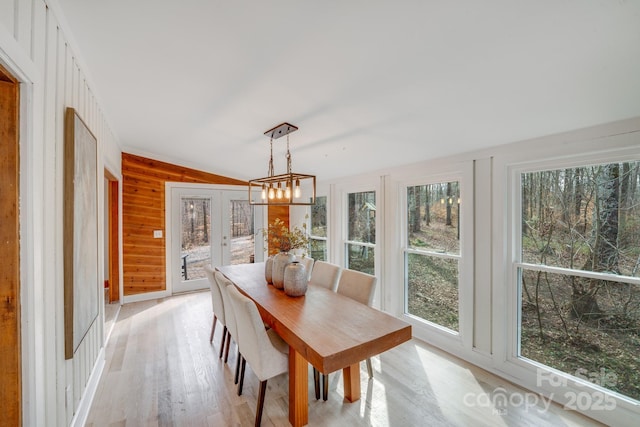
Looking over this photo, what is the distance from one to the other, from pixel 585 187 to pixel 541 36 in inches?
54.3

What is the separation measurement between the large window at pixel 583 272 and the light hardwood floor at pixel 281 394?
426 mm

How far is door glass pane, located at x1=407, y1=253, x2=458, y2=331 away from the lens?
9.70ft

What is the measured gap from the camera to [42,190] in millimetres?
1254

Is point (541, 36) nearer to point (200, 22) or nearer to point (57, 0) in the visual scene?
point (200, 22)

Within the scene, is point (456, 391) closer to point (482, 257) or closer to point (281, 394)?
point (482, 257)

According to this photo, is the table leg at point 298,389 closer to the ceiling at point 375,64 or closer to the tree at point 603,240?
the ceiling at point 375,64

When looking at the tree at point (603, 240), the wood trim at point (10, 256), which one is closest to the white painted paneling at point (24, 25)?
the wood trim at point (10, 256)

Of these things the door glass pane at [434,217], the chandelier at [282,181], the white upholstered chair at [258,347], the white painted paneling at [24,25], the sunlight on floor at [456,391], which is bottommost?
the sunlight on floor at [456,391]

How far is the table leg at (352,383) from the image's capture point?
210 centimetres

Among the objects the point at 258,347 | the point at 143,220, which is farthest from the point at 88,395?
the point at 143,220

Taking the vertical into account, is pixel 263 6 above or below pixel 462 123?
above

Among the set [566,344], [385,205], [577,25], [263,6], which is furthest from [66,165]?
[566,344]

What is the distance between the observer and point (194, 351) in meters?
2.89

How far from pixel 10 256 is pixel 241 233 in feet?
14.3
